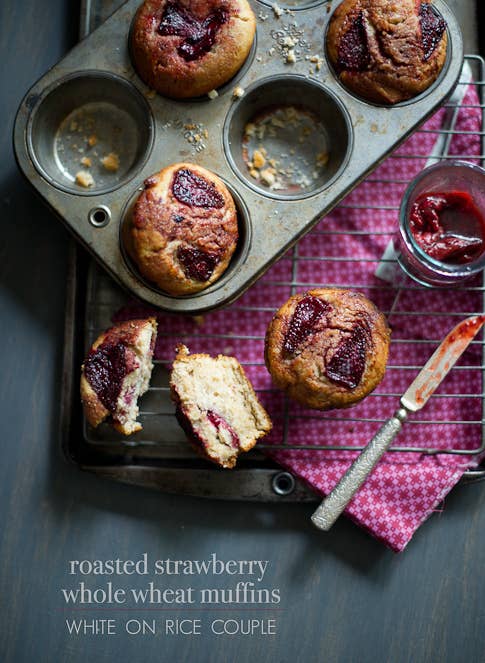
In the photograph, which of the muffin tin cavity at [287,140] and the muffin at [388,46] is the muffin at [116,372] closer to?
the muffin tin cavity at [287,140]

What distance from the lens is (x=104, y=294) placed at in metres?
2.99

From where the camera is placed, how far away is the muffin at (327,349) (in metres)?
2.67

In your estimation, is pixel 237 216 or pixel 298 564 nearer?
pixel 237 216

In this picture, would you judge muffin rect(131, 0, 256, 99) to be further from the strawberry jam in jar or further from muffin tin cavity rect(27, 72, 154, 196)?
the strawberry jam in jar

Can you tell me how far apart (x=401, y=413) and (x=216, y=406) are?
75 cm

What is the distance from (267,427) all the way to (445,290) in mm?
1029

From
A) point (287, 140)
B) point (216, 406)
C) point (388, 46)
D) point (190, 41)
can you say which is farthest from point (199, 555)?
point (388, 46)

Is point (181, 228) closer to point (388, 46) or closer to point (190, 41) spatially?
point (190, 41)

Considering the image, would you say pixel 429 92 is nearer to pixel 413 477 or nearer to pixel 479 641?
pixel 413 477

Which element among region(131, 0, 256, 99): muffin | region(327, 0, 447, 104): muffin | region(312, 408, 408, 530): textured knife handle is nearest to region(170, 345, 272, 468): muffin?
region(312, 408, 408, 530): textured knife handle

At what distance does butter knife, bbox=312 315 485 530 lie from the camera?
2693mm

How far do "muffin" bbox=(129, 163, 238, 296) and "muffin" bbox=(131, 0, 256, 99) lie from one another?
0.37 m

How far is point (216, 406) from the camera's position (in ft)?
9.05

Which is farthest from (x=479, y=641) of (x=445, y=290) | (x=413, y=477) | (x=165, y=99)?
(x=165, y=99)
